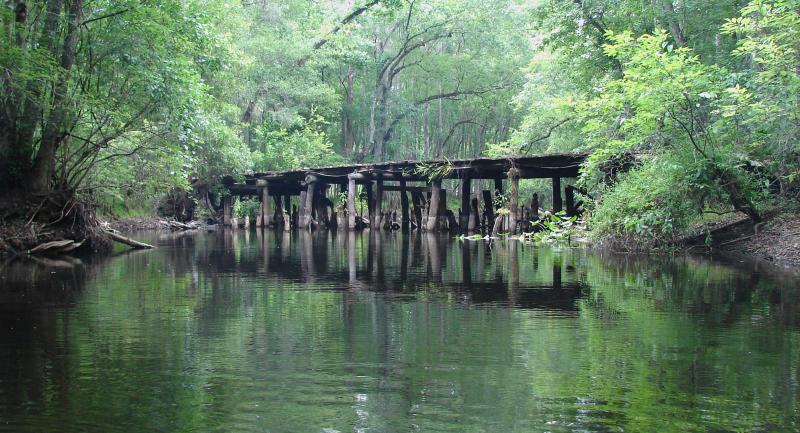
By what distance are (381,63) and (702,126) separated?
3138 centimetres

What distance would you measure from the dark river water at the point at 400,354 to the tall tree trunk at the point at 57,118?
5.06m

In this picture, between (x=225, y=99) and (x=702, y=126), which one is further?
(x=225, y=99)

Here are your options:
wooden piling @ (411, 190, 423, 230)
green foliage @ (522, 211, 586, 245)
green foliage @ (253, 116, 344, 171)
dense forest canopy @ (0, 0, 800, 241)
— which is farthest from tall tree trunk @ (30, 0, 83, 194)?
green foliage @ (253, 116, 344, 171)

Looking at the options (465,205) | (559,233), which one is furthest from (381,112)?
(559,233)

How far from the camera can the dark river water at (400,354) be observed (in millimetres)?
4168

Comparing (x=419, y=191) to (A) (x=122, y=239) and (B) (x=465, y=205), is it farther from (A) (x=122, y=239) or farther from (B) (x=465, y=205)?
(A) (x=122, y=239)

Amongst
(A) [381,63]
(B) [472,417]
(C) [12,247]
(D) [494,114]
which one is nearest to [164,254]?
(C) [12,247]

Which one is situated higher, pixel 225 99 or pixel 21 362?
pixel 225 99

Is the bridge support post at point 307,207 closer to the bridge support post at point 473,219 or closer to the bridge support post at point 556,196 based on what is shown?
the bridge support post at point 473,219

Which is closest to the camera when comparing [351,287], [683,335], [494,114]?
[683,335]

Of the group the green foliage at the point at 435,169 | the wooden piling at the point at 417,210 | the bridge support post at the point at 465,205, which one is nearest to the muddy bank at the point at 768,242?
the green foliage at the point at 435,169

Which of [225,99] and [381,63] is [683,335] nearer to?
[225,99]

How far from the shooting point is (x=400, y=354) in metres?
5.79

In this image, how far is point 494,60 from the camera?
4472 centimetres
